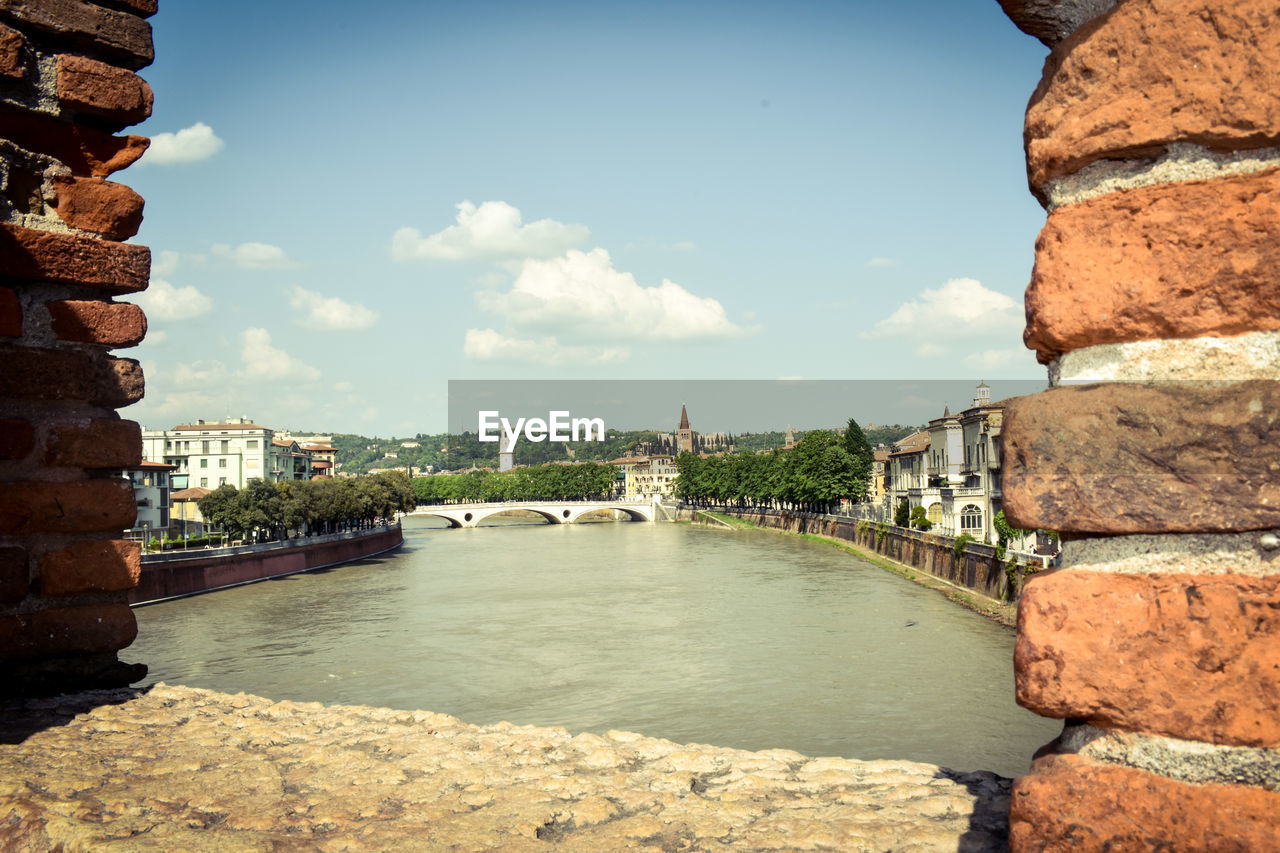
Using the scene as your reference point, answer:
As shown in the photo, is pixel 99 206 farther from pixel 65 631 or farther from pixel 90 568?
pixel 65 631

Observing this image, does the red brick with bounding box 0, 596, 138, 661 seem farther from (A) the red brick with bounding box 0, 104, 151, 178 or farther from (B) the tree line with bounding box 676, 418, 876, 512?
(B) the tree line with bounding box 676, 418, 876, 512

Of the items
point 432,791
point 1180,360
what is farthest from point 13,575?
point 1180,360

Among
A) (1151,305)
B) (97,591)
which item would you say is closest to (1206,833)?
(1151,305)

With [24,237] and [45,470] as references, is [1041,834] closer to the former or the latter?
[45,470]

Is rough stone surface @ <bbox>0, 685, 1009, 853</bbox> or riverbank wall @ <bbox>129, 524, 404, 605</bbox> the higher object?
rough stone surface @ <bbox>0, 685, 1009, 853</bbox>

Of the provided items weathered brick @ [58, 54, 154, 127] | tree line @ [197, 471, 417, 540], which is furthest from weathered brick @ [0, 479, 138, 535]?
tree line @ [197, 471, 417, 540]

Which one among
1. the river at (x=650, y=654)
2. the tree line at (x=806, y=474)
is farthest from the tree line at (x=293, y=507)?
the tree line at (x=806, y=474)
